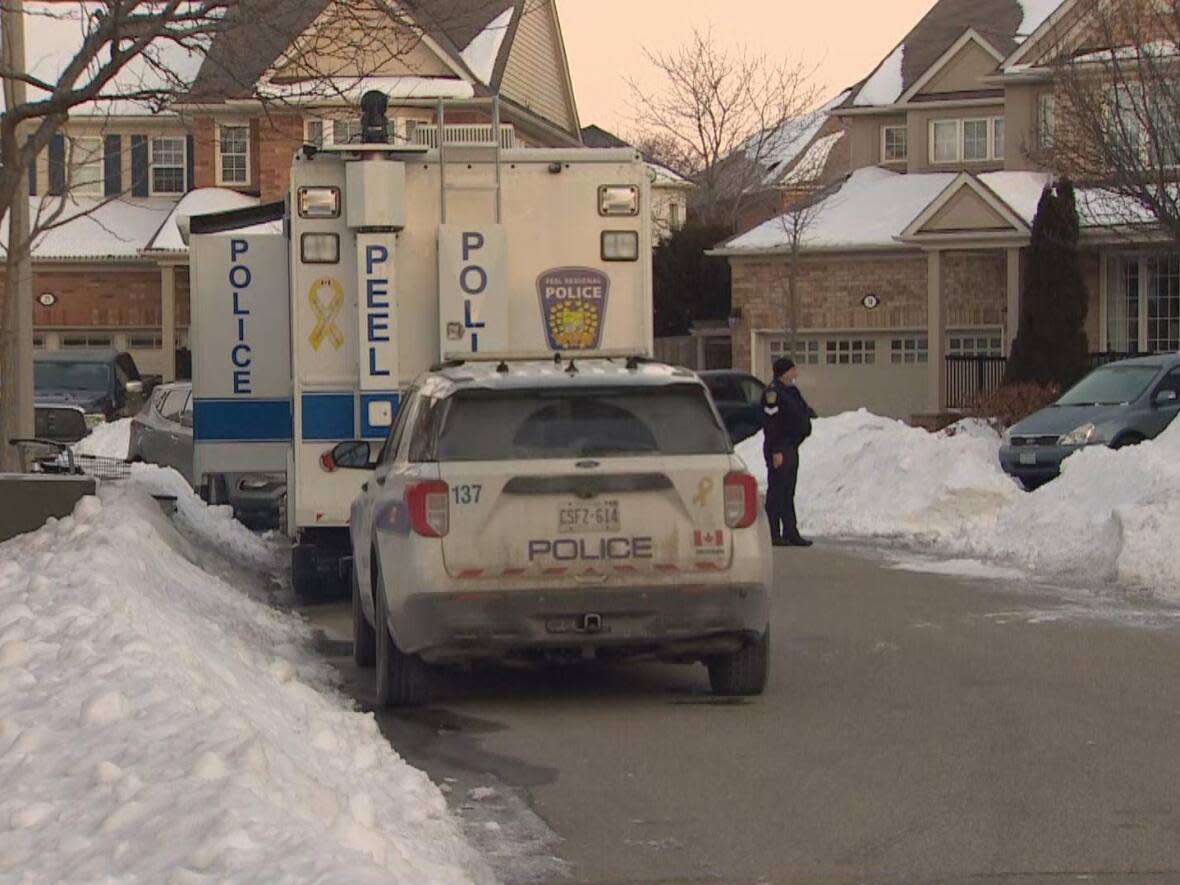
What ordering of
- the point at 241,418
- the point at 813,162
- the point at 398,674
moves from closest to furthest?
the point at 398,674
the point at 241,418
the point at 813,162

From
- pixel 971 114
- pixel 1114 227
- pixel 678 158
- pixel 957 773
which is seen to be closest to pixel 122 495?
pixel 957 773

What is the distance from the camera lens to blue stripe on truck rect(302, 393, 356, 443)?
1491 cm

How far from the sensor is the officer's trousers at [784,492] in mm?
19609

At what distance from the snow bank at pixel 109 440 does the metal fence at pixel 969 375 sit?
1524 cm

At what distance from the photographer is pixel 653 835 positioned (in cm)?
777

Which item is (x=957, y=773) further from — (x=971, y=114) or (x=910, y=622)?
(x=971, y=114)

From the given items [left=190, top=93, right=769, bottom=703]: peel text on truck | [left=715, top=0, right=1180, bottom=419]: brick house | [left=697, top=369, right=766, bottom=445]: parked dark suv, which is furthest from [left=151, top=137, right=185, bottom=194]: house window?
[left=190, top=93, right=769, bottom=703]: peel text on truck

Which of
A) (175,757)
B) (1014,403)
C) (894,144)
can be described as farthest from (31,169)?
(894,144)

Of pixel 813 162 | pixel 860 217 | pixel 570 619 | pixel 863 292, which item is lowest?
pixel 570 619

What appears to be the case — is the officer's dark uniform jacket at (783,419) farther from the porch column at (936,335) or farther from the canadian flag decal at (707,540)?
the porch column at (936,335)

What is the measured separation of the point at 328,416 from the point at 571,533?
201 inches

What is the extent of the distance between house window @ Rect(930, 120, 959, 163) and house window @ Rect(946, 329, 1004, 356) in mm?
5564

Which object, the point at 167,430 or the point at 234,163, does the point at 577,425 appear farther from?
the point at 234,163

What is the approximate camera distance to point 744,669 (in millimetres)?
10828
